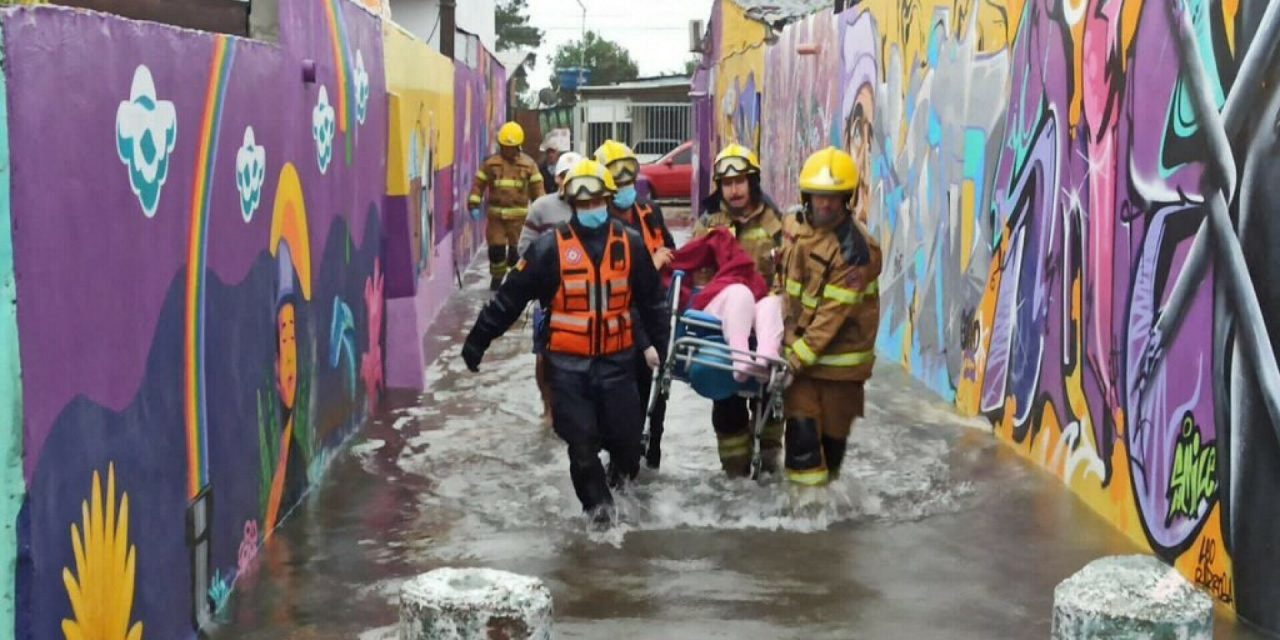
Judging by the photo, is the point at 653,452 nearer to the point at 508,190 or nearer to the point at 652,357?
the point at 652,357

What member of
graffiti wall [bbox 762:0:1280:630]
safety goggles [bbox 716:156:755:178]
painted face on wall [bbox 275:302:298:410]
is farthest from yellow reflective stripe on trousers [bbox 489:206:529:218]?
painted face on wall [bbox 275:302:298:410]

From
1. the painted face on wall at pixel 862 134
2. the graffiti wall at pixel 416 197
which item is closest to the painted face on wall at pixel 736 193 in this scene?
the graffiti wall at pixel 416 197

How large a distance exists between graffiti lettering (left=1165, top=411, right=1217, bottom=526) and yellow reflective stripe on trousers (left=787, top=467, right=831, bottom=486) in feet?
5.86

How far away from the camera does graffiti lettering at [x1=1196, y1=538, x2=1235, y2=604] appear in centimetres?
652

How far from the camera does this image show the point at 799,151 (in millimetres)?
18984

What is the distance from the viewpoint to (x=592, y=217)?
7871 millimetres

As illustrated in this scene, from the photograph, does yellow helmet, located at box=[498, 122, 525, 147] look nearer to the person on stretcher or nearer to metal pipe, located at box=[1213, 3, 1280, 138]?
the person on stretcher

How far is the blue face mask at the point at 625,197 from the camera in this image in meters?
9.45

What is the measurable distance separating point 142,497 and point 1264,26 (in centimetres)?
447

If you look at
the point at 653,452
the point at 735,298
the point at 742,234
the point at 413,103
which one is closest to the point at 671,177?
the point at 413,103

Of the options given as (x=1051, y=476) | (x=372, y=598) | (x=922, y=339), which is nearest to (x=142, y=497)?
(x=372, y=598)

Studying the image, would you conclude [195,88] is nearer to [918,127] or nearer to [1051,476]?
[1051,476]

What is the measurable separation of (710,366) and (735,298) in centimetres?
36

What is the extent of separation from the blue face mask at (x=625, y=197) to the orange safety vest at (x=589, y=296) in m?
1.47
